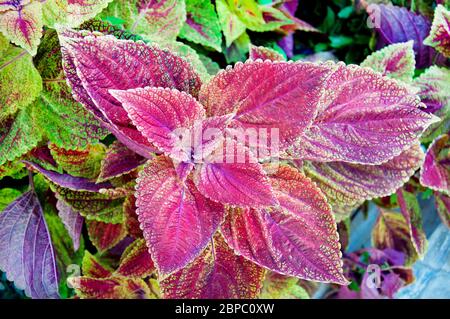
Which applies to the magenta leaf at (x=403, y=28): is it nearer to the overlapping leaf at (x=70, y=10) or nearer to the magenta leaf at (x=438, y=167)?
the magenta leaf at (x=438, y=167)

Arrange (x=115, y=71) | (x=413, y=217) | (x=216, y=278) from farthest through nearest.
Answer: (x=413, y=217) → (x=216, y=278) → (x=115, y=71)

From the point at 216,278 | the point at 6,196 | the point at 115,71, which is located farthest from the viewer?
the point at 6,196

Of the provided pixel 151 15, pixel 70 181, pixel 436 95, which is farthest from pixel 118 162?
pixel 436 95

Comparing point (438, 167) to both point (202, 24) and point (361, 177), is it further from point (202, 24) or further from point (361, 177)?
point (202, 24)

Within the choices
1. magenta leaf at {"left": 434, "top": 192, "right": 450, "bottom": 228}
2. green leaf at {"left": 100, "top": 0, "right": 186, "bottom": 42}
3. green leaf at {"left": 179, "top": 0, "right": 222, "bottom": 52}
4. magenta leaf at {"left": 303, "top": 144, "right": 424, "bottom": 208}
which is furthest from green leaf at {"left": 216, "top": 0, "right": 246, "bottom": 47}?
magenta leaf at {"left": 434, "top": 192, "right": 450, "bottom": 228}

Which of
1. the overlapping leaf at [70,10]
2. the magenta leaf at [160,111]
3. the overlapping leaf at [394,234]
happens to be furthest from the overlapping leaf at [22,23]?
the overlapping leaf at [394,234]

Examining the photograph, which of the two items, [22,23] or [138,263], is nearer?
[22,23]
